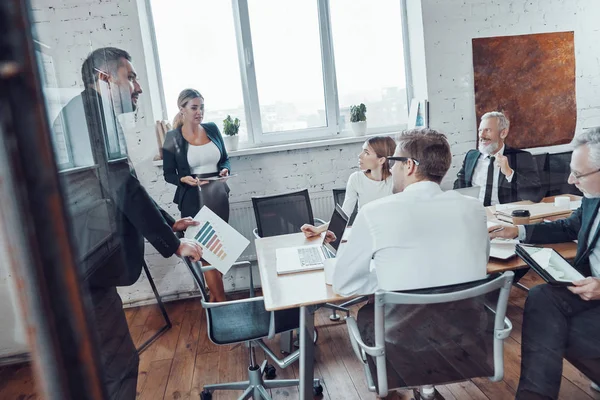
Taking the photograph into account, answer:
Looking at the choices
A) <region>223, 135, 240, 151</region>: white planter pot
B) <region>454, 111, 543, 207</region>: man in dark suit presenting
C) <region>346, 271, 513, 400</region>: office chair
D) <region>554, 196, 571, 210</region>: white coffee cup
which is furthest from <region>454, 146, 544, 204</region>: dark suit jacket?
<region>223, 135, 240, 151</region>: white planter pot

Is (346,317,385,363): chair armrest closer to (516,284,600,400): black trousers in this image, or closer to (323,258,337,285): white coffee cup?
(323,258,337,285): white coffee cup

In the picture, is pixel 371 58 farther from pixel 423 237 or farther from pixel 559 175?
pixel 423 237

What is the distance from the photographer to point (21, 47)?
0.44 ft

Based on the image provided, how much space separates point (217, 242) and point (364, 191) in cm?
77

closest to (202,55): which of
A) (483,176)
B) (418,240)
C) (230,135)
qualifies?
(230,135)

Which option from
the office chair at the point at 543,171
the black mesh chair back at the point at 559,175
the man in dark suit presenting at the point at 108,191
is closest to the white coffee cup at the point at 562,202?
the black mesh chair back at the point at 559,175

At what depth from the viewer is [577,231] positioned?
1.38m

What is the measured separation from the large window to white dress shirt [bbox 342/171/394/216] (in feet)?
2.42

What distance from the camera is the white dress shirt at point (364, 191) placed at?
1938 millimetres

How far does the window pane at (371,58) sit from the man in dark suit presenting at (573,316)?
4.90ft

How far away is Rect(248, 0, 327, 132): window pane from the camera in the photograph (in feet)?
8.05

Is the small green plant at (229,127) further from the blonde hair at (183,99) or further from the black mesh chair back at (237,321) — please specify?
the black mesh chair back at (237,321)

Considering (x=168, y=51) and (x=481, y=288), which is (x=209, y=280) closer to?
(x=481, y=288)

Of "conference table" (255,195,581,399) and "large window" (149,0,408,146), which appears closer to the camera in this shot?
"conference table" (255,195,581,399)
